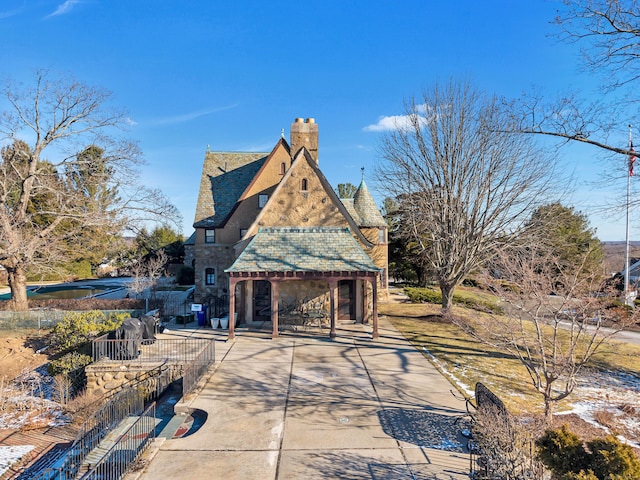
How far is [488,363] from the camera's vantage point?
14.4m

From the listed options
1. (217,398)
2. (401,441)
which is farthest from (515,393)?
(217,398)

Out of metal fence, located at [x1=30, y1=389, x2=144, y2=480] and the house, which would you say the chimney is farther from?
metal fence, located at [x1=30, y1=389, x2=144, y2=480]

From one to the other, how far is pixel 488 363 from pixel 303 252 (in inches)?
366

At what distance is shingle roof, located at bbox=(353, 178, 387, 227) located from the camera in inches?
1174

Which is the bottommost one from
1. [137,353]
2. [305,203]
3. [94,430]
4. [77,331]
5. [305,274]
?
[94,430]

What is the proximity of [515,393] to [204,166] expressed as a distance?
23.3 meters

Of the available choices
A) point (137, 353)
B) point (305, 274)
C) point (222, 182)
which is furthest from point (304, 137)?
point (137, 353)

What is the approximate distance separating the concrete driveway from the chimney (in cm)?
1163

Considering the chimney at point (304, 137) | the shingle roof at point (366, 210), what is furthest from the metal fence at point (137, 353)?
the shingle roof at point (366, 210)

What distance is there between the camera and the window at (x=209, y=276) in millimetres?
24422

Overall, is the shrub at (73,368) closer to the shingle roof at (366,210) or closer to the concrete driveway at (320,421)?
the concrete driveway at (320,421)

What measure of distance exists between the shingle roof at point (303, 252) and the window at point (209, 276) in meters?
6.40

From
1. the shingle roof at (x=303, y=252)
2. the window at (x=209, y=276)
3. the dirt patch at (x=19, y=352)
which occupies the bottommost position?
the dirt patch at (x=19, y=352)

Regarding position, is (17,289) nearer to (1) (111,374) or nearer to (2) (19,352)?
(2) (19,352)
